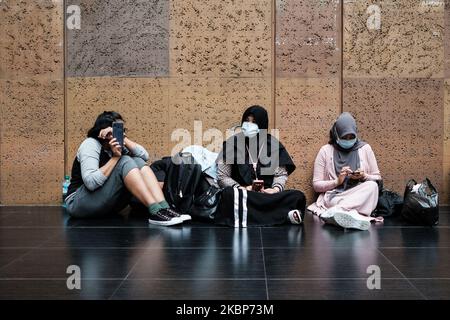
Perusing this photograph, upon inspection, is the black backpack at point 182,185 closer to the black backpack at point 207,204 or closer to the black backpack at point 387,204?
the black backpack at point 207,204

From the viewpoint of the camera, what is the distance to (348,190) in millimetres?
6145

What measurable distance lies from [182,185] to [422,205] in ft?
7.54

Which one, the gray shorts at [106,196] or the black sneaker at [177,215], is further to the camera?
the gray shorts at [106,196]

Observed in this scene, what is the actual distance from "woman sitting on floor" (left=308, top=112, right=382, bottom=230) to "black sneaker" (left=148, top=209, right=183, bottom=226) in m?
1.40

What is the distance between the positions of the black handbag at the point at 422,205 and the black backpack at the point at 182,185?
207 centimetres

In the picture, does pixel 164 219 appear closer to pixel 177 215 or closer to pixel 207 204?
pixel 177 215

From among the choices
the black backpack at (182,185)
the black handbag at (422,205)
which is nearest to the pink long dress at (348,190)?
the black handbag at (422,205)

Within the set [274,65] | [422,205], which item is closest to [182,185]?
[274,65]

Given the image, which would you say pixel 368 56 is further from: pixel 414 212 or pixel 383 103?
pixel 414 212

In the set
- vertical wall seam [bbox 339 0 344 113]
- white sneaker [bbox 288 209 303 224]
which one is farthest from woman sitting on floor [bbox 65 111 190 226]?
vertical wall seam [bbox 339 0 344 113]

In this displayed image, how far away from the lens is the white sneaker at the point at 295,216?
5.69 meters

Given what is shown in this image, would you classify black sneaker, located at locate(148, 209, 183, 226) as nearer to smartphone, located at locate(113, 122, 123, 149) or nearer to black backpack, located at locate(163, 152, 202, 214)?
black backpack, located at locate(163, 152, 202, 214)
